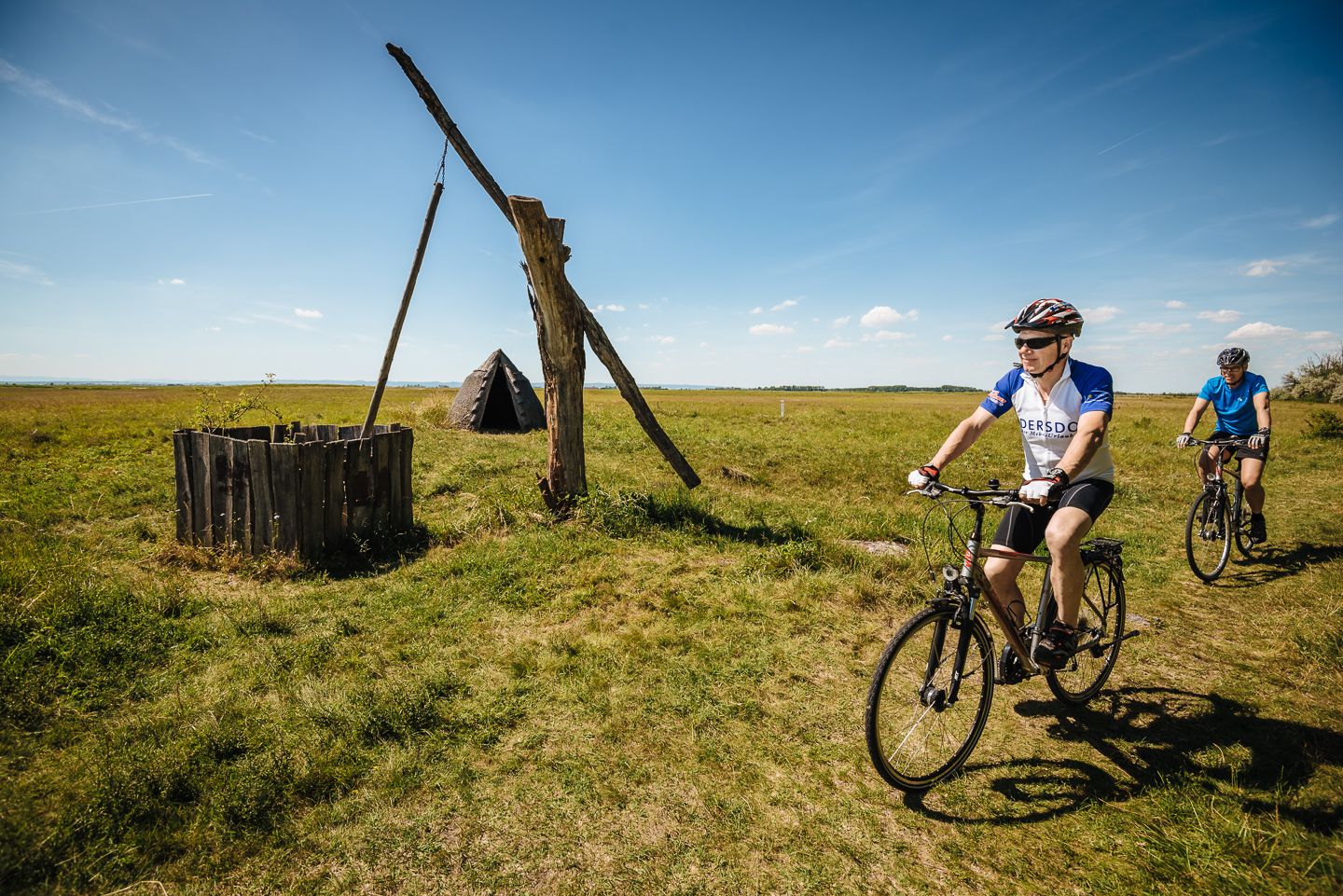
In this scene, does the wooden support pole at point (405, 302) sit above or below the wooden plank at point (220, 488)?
above

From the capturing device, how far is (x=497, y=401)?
63.9 feet

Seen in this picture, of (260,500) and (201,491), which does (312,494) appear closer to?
(260,500)

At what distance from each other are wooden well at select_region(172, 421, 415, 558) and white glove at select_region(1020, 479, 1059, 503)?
691cm

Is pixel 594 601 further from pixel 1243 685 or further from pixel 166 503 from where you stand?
pixel 166 503

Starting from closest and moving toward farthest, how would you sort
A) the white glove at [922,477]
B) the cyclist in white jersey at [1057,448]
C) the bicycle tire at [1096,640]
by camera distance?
the white glove at [922,477]
the cyclist in white jersey at [1057,448]
the bicycle tire at [1096,640]

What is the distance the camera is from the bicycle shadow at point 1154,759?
3.17 m

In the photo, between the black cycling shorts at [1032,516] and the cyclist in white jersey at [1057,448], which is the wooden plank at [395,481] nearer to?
the cyclist in white jersey at [1057,448]

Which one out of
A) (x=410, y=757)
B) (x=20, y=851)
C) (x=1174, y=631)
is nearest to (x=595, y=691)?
(x=410, y=757)

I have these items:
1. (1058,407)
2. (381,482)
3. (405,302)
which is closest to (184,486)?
(381,482)

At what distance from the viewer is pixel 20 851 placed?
8.36ft

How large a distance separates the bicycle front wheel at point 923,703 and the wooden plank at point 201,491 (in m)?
7.68

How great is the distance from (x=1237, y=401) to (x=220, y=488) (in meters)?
12.7

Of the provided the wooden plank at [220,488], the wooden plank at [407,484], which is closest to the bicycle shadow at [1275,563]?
the wooden plank at [407,484]

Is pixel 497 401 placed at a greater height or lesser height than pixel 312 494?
greater
